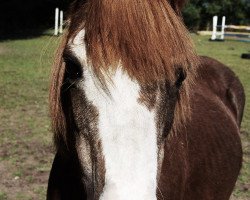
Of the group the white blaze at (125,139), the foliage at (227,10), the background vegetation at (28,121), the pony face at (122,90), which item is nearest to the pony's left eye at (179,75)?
the pony face at (122,90)

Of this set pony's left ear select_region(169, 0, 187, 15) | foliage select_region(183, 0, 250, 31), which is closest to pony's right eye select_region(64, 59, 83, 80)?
pony's left ear select_region(169, 0, 187, 15)

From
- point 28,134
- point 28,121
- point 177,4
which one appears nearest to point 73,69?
point 177,4

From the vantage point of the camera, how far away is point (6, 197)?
464cm

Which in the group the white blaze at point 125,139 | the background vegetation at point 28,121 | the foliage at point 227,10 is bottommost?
the foliage at point 227,10

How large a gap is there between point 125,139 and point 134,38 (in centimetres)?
46

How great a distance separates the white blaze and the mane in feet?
0.23

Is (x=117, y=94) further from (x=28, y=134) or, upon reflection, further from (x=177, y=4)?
(x=28, y=134)

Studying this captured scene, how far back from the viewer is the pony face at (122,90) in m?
1.57

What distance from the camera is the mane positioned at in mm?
1740

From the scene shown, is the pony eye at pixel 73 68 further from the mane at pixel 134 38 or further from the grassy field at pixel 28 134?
the grassy field at pixel 28 134

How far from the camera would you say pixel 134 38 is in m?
1.77

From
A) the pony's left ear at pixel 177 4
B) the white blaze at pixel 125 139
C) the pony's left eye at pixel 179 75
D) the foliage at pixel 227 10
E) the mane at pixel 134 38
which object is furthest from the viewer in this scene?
the foliage at pixel 227 10

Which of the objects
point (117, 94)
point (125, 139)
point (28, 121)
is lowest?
point (28, 121)

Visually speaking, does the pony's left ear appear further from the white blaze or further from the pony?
the white blaze
